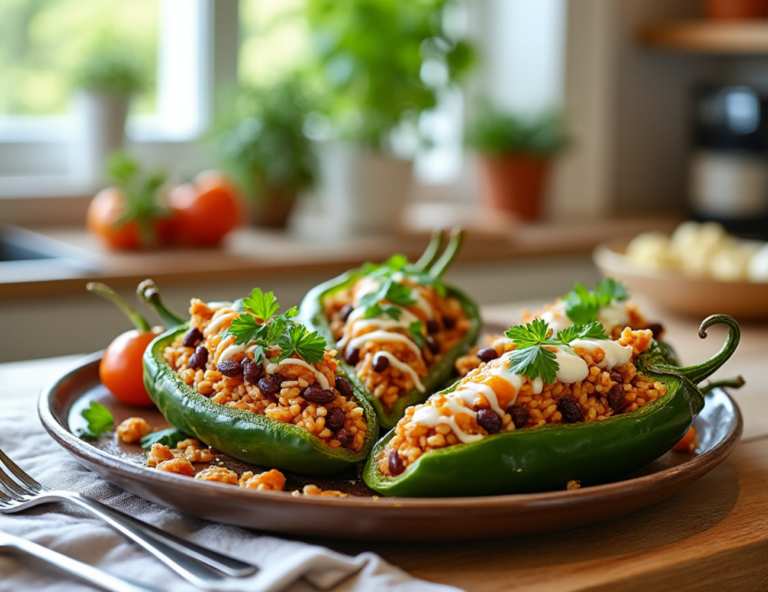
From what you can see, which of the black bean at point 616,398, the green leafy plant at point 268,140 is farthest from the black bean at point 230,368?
the green leafy plant at point 268,140

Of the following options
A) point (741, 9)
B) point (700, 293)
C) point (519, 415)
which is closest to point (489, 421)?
point (519, 415)

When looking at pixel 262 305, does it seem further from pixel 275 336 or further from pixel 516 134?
pixel 516 134

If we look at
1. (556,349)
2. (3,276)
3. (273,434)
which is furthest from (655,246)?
(3,276)

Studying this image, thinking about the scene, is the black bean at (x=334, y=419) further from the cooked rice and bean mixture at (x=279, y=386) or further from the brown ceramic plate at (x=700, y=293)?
the brown ceramic plate at (x=700, y=293)

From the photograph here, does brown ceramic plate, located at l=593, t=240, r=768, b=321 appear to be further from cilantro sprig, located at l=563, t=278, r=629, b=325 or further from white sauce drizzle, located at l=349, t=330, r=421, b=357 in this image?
white sauce drizzle, located at l=349, t=330, r=421, b=357

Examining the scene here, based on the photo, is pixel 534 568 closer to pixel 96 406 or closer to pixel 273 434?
pixel 273 434
